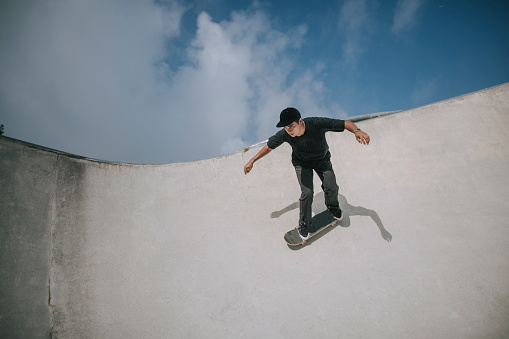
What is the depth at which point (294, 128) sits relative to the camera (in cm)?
259

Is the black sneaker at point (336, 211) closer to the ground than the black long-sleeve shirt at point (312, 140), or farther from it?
closer to the ground

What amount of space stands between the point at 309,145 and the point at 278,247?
183 centimetres

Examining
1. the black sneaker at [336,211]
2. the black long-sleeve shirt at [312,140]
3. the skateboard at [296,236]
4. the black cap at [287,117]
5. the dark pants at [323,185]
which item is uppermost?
the black cap at [287,117]

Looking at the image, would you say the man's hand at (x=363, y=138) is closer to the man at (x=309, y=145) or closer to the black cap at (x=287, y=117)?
the man at (x=309, y=145)

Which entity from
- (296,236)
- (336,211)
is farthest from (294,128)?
(296,236)

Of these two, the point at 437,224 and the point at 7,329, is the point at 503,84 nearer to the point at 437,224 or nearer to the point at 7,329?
the point at 437,224

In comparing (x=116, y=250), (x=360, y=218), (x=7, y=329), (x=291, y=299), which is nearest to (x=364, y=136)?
(x=360, y=218)

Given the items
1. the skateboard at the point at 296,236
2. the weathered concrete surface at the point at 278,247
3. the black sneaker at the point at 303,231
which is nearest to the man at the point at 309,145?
the black sneaker at the point at 303,231

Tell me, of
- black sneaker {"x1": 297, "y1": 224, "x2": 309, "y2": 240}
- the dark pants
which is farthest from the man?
black sneaker {"x1": 297, "y1": 224, "x2": 309, "y2": 240}

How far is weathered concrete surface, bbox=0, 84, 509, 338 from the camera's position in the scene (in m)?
2.81

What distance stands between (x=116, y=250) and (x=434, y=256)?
5.05m

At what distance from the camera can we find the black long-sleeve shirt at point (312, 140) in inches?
104

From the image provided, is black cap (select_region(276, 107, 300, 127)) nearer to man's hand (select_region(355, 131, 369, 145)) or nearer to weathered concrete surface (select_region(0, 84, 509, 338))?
man's hand (select_region(355, 131, 369, 145))

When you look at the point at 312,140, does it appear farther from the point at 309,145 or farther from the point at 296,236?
the point at 296,236
